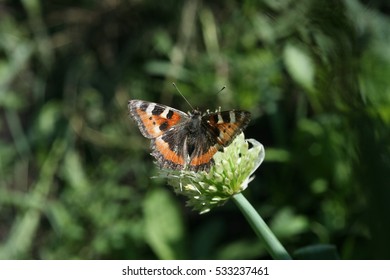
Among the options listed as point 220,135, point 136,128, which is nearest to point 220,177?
point 220,135

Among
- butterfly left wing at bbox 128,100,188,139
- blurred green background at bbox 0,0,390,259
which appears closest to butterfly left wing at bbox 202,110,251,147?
butterfly left wing at bbox 128,100,188,139

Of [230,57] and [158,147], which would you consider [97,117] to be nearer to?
[230,57]

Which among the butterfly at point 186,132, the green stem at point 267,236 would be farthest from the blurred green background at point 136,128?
the green stem at point 267,236

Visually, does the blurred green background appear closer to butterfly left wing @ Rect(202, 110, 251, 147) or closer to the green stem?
butterfly left wing @ Rect(202, 110, 251, 147)

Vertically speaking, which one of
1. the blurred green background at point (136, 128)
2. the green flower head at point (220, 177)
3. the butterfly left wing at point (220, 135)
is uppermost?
the butterfly left wing at point (220, 135)

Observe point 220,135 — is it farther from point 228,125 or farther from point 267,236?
point 267,236

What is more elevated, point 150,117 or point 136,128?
point 150,117

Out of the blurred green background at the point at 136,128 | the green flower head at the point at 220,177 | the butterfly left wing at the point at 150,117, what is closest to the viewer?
the green flower head at the point at 220,177

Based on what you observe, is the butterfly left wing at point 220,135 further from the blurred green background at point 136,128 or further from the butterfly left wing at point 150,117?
the blurred green background at point 136,128
